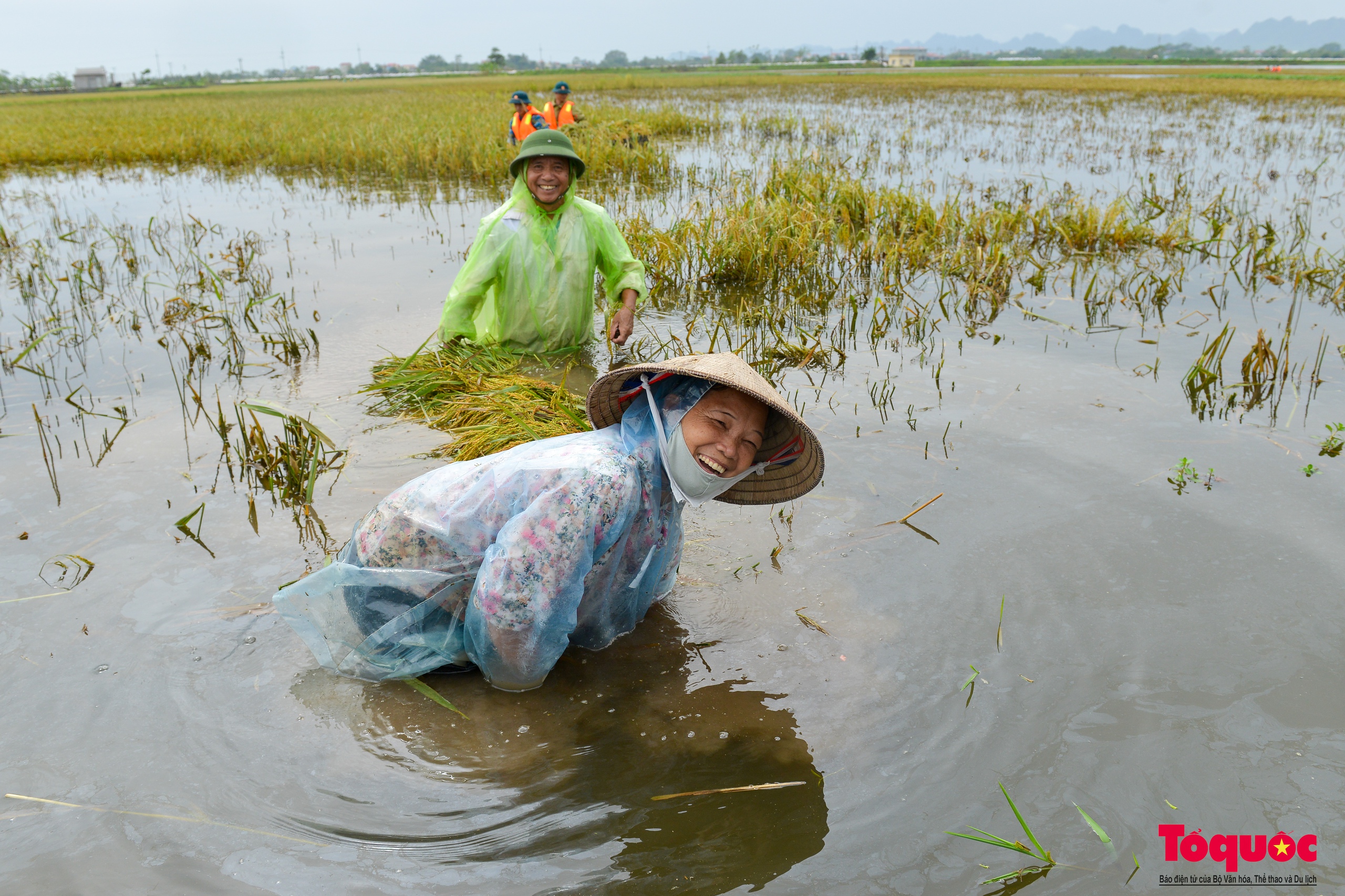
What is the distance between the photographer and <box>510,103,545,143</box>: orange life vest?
10203 mm

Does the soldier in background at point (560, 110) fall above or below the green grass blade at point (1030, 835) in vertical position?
above

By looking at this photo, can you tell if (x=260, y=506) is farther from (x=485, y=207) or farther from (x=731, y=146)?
(x=731, y=146)

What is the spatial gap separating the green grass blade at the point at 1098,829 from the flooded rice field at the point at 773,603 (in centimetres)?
1

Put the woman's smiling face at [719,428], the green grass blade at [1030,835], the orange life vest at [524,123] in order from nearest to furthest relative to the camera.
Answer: the green grass blade at [1030,835] → the woman's smiling face at [719,428] → the orange life vest at [524,123]

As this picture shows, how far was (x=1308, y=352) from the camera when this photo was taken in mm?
4797

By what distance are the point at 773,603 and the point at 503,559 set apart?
3.99 feet

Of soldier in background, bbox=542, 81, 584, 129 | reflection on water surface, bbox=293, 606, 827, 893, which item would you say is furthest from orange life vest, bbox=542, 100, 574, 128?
reflection on water surface, bbox=293, 606, 827, 893

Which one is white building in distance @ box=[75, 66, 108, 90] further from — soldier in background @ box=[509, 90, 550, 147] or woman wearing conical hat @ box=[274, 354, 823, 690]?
woman wearing conical hat @ box=[274, 354, 823, 690]

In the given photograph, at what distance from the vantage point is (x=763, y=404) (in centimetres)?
210

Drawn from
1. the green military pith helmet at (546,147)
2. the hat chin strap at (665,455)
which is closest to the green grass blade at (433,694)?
the hat chin strap at (665,455)

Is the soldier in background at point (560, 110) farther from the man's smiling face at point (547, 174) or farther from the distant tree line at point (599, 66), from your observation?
the distant tree line at point (599, 66)

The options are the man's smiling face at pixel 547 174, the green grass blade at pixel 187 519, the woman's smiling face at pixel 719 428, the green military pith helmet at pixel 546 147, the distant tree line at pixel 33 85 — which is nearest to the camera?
the woman's smiling face at pixel 719 428

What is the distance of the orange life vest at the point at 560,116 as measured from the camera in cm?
1116

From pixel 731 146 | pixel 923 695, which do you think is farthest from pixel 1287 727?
pixel 731 146
